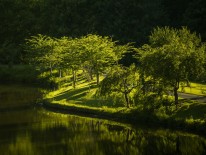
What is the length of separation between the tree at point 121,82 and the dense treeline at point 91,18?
4311 cm

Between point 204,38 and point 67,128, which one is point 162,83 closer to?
point 67,128

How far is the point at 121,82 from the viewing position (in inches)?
2847

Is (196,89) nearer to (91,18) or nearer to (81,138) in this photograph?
(81,138)

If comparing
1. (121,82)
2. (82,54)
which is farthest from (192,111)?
(82,54)

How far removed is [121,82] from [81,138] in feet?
50.2

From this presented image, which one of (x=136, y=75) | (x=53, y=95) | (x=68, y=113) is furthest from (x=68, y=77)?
(x=136, y=75)

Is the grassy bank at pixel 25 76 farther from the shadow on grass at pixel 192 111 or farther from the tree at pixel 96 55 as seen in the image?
the shadow on grass at pixel 192 111

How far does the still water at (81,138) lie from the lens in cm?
5197

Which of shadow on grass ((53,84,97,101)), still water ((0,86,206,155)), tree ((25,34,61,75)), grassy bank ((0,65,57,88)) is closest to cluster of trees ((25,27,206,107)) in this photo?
shadow on grass ((53,84,97,101))

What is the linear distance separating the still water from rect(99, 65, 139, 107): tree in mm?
5225

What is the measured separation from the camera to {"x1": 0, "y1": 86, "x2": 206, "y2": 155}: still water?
171 feet

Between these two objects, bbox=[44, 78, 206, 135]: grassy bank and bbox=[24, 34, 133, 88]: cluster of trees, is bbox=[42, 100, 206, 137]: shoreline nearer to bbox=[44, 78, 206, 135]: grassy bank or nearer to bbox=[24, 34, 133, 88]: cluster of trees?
bbox=[44, 78, 206, 135]: grassy bank

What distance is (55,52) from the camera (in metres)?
114

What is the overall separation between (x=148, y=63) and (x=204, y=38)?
159ft
